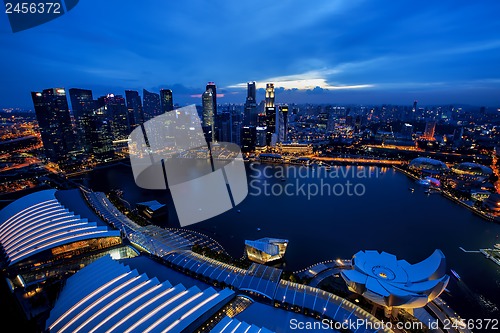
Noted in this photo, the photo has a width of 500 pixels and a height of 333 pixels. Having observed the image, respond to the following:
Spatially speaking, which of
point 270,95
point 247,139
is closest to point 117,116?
point 247,139

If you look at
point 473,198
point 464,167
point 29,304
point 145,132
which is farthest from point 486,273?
point 145,132

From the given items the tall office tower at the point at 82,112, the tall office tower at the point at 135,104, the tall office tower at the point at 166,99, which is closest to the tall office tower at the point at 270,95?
the tall office tower at the point at 166,99

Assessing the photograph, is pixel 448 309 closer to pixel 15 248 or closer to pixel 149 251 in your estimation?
pixel 149 251

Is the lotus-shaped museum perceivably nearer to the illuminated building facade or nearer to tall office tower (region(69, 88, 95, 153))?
the illuminated building facade

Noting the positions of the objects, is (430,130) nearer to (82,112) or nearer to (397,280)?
(397,280)

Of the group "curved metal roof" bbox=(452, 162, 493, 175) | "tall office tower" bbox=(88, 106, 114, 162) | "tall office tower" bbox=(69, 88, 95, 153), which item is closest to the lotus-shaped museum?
"curved metal roof" bbox=(452, 162, 493, 175)
